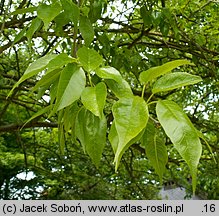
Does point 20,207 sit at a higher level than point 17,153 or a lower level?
lower

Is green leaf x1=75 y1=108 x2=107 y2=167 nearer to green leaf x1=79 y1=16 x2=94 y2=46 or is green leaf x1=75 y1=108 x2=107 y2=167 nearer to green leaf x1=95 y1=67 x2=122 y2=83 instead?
green leaf x1=95 y1=67 x2=122 y2=83

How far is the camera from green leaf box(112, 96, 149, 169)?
1.52 ft

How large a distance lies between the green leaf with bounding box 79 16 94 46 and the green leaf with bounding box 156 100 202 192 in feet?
0.93

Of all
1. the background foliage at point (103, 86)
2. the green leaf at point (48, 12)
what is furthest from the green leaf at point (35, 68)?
the green leaf at point (48, 12)

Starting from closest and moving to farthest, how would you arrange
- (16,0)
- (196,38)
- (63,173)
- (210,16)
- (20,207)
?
(20,207) < (196,38) < (210,16) < (16,0) < (63,173)

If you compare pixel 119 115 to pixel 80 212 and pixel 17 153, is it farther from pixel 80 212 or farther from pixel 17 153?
pixel 17 153

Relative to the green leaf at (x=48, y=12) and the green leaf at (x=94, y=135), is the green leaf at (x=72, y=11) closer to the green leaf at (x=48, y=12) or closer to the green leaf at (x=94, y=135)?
the green leaf at (x=48, y=12)

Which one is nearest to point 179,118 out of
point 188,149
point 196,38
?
point 188,149

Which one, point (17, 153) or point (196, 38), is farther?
point (17, 153)

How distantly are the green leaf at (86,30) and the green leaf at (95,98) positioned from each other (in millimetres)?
238

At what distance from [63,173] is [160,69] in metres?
3.39

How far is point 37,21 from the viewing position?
0.77 m

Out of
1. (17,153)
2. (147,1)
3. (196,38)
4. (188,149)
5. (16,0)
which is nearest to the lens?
(188,149)

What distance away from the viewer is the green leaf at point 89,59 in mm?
567
